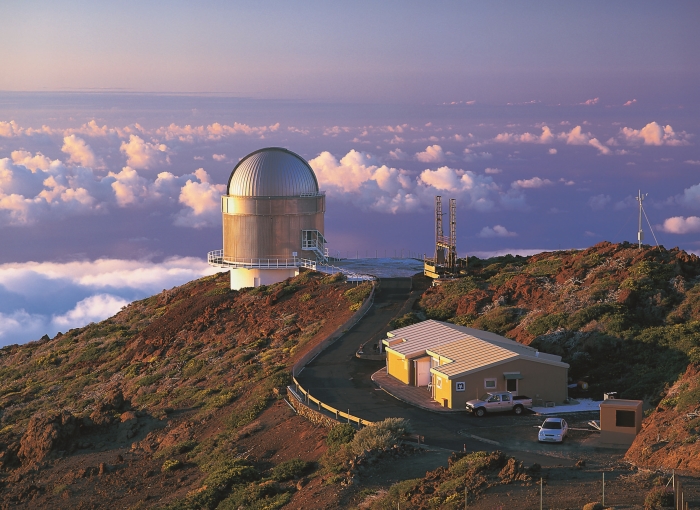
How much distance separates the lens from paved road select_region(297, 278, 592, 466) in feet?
83.6

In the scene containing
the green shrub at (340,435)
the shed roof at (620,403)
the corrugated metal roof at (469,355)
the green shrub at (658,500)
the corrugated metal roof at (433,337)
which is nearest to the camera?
the green shrub at (658,500)

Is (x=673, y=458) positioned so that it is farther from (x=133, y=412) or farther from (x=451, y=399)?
(x=133, y=412)

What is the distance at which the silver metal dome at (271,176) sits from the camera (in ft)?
181

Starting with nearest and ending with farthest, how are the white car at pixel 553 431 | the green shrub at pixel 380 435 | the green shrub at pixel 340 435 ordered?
the green shrub at pixel 380 435 → the green shrub at pixel 340 435 → the white car at pixel 553 431

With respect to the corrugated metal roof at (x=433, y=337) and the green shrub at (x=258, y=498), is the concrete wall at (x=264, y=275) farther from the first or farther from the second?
the green shrub at (x=258, y=498)

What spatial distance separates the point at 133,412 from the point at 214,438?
6151 millimetres

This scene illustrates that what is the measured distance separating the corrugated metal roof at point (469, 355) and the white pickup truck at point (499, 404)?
1117mm

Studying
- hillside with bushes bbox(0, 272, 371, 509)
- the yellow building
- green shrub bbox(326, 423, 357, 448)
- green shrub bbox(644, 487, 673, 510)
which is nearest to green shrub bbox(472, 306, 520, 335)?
the yellow building

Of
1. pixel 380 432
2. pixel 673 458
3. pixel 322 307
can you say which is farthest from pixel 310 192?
pixel 673 458

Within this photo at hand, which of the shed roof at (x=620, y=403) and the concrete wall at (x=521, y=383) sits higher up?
the shed roof at (x=620, y=403)

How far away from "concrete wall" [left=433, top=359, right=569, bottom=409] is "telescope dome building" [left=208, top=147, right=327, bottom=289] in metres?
25.2

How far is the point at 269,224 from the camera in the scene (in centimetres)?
5500

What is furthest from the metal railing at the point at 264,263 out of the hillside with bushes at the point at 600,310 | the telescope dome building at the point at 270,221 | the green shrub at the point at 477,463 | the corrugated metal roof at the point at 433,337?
the green shrub at the point at 477,463

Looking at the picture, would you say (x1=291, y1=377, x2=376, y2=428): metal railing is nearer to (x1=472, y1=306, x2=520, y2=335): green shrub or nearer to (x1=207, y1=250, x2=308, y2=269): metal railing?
(x1=472, y1=306, x2=520, y2=335): green shrub
